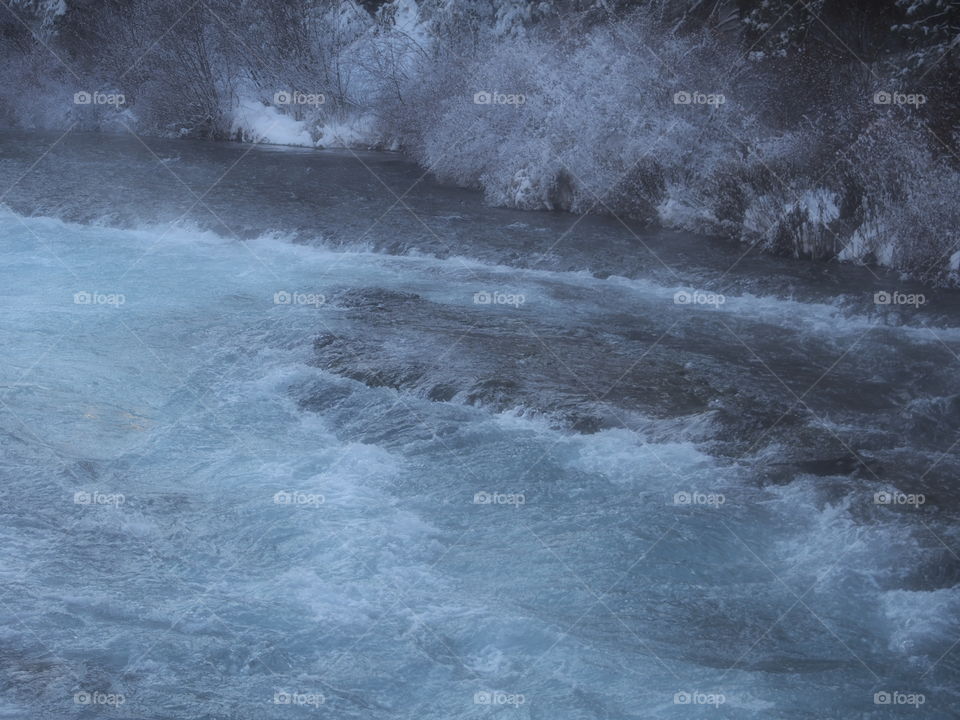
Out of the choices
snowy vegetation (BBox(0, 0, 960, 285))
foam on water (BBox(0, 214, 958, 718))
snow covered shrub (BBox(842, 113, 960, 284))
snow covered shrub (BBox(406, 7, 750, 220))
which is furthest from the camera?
snow covered shrub (BBox(406, 7, 750, 220))

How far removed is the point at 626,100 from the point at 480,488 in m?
9.59

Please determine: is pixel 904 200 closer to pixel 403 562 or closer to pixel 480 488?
pixel 480 488

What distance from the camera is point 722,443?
7566 millimetres

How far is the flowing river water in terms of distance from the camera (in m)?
5.11

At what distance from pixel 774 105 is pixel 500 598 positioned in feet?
35.2

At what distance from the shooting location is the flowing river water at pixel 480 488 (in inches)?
201

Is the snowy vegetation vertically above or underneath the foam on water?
above

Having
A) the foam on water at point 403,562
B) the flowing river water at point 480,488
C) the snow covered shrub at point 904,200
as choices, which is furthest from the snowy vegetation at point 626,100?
the foam on water at point 403,562

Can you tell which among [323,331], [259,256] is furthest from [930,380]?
[259,256]

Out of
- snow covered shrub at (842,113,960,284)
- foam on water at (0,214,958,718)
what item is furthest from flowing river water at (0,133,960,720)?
snow covered shrub at (842,113,960,284)

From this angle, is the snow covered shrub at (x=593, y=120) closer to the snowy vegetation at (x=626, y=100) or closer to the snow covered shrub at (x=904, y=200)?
the snowy vegetation at (x=626, y=100)

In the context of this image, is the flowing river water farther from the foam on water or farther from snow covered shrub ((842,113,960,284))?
snow covered shrub ((842,113,960,284))

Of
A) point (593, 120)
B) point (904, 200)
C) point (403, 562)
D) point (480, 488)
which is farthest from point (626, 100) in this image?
point (403, 562)

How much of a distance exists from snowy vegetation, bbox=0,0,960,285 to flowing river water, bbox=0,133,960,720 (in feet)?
3.59
